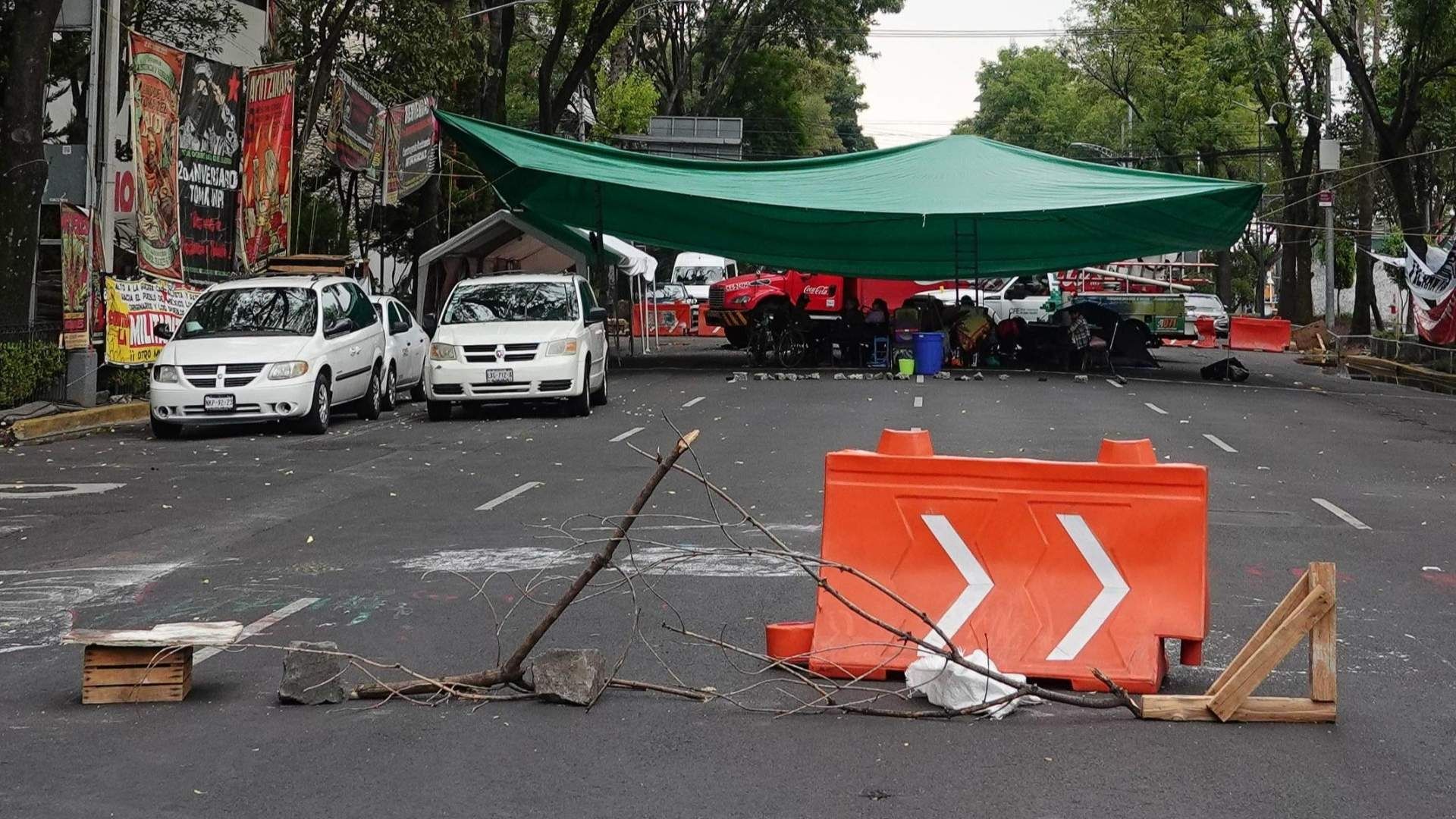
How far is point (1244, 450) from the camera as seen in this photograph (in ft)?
57.2

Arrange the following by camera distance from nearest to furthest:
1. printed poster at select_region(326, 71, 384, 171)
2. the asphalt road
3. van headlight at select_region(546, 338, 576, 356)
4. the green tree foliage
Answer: the asphalt road < van headlight at select_region(546, 338, 576, 356) < printed poster at select_region(326, 71, 384, 171) < the green tree foliage

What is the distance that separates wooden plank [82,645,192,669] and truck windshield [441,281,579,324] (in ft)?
49.1

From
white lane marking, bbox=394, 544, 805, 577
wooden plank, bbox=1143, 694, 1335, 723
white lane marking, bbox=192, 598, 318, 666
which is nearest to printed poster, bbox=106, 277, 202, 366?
white lane marking, bbox=394, 544, 805, 577

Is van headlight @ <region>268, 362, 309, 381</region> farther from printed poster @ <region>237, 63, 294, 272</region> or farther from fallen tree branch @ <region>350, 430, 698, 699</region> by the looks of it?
fallen tree branch @ <region>350, 430, 698, 699</region>

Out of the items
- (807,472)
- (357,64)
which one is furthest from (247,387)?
(357,64)

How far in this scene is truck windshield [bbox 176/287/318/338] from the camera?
1953 cm

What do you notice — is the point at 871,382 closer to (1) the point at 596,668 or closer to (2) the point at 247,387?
(2) the point at 247,387

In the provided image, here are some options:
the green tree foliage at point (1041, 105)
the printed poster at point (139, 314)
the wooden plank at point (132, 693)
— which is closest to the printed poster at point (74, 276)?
the printed poster at point (139, 314)

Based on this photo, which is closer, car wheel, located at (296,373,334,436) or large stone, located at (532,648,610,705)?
large stone, located at (532,648,610,705)

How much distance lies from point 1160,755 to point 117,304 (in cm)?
1843

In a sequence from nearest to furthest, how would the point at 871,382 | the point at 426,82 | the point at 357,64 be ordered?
the point at 871,382
the point at 426,82
the point at 357,64

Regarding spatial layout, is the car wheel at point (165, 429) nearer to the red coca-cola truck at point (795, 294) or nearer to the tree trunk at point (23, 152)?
the tree trunk at point (23, 152)

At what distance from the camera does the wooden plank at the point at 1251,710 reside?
6.40m

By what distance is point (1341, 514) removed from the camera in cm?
1250
